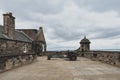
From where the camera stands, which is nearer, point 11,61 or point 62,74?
point 62,74

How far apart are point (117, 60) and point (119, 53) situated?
67 cm

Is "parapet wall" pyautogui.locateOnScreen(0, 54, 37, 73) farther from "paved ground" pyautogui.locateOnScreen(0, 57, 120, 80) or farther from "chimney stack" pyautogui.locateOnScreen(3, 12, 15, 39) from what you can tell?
"chimney stack" pyautogui.locateOnScreen(3, 12, 15, 39)

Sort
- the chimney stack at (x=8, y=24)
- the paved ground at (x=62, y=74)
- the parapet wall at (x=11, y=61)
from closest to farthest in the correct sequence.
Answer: the paved ground at (x=62, y=74) → the parapet wall at (x=11, y=61) → the chimney stack at (x=8, y=24)

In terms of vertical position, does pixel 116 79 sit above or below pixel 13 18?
below

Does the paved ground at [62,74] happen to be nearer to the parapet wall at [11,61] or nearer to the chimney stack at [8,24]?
the parapet wall at [11,61]

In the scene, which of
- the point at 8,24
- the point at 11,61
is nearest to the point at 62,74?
the point at 11,61

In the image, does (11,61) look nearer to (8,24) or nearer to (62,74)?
(62,74)

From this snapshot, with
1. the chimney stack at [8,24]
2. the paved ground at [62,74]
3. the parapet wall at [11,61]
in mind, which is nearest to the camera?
the paved ground at [62,74]

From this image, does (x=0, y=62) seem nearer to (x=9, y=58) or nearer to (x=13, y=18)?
(x=9, y=58)

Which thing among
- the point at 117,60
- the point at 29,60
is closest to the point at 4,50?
the point at 29,60

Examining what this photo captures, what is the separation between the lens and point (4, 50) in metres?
20.9

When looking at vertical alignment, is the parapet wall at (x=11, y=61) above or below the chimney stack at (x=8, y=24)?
below

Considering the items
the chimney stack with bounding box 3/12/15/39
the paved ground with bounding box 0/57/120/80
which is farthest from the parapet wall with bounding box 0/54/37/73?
the chimney stack with bounding box 3/12/15/39

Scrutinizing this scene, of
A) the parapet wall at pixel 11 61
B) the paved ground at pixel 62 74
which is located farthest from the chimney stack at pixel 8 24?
the paved ground at pixel 62 74
